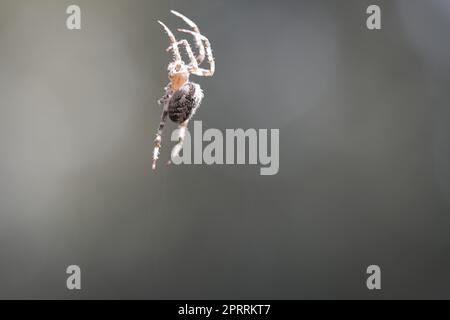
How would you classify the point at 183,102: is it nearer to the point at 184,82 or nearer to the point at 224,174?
the point at 184,82

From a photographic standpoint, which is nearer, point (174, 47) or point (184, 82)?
point (174, 47)

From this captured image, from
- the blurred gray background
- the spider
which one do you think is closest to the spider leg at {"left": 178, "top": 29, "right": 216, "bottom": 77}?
the spider

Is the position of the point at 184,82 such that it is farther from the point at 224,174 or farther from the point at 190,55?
the point at 224,174

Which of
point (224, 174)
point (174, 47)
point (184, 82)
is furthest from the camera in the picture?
point (224, 174)

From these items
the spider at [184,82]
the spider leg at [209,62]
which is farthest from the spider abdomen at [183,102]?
the spider leg at [209,62]

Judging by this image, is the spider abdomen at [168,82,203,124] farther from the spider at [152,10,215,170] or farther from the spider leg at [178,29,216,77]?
the spider leg at [178,29,216,77]

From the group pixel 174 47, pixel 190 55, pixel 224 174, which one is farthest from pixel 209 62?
pixel 224 174

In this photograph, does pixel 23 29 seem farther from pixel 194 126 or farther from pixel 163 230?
pixel 163 230

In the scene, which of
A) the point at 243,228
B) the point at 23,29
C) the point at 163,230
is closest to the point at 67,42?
the point at 23,29

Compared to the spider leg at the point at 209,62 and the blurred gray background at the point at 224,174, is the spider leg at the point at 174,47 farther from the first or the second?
the blurred gray background at the point at 224,174

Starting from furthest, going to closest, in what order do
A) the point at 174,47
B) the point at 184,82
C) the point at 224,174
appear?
the point at 224,174 < the point at 184,82 < the point at 174,47

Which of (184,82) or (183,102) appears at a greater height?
(184,82)
